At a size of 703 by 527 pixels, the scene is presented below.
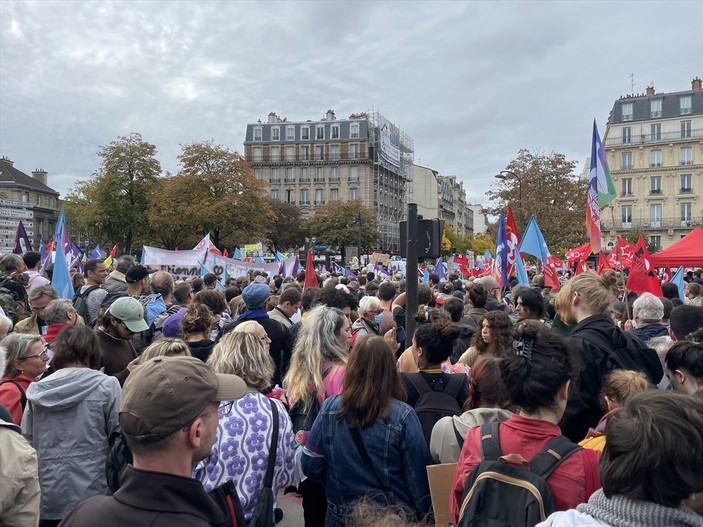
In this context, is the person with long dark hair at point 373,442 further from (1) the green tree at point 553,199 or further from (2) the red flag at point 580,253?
(1) the green tree at point 553,199

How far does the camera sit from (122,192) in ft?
166

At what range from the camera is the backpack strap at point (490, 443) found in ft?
7.71

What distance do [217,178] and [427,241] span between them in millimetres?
45922

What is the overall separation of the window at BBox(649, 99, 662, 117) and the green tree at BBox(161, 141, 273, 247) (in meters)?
47.6

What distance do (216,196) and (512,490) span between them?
4965 cm

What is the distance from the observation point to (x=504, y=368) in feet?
8.43

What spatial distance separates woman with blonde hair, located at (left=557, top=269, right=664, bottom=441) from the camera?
3.48 metres

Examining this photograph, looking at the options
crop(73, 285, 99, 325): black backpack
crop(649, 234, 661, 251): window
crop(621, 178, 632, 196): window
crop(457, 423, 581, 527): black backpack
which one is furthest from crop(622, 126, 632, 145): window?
crop(457, 423, 581, 527): black backpack

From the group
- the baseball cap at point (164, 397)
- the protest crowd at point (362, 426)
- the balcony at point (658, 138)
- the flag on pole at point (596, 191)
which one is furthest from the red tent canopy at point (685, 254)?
the balcony at point (658, 138)

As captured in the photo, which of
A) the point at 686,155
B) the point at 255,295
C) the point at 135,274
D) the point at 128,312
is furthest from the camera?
the point at 686,155

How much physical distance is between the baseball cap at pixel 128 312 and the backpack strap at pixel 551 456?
3.66 metres

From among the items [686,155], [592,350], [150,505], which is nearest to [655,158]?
[686,155]

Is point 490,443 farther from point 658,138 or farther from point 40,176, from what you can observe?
point 40,176

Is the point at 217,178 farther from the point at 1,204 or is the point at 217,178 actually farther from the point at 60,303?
the point at 60,303
